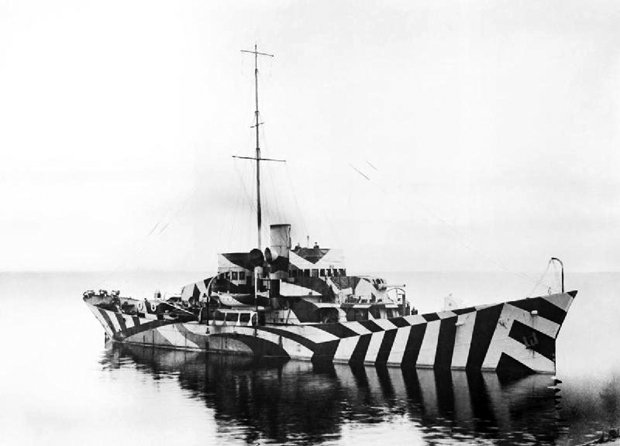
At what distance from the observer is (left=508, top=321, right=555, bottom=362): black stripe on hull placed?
2756 cm

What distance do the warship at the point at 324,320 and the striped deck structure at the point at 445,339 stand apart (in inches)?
1.4

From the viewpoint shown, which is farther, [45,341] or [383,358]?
[45,341]

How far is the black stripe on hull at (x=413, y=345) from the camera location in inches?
1126

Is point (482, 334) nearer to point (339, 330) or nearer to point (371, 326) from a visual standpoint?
point (371, 326)

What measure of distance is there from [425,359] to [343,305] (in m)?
4.39

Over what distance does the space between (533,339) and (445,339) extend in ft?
9.94

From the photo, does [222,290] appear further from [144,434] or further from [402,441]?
[402,441]

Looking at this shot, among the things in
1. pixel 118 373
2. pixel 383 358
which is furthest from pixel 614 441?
pixel 118 373

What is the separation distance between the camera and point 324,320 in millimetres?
31938

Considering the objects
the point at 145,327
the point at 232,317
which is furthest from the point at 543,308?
the point at 145,327

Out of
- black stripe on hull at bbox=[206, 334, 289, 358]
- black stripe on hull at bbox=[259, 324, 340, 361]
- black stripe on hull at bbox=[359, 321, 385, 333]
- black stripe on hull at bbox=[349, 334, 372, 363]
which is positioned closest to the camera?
black stripe on hull at bbox=[359, 321, 385, 333]

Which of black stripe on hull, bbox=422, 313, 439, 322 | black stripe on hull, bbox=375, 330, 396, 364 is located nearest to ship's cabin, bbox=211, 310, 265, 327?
black stripe on hull, bbox=375, 330, 396, 364

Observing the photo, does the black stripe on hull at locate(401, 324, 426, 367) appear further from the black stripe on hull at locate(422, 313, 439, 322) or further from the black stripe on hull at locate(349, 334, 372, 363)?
the black stripe on hull at locate(349, 334, 372, 363)

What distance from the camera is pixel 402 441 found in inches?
742
